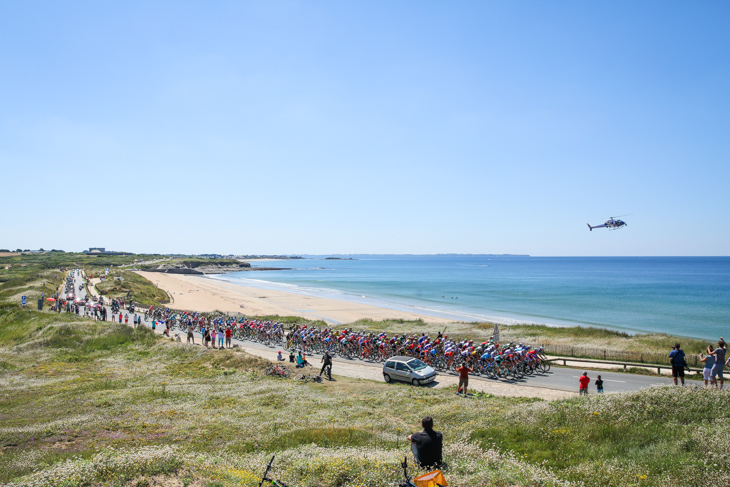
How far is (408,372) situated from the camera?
2075 cm

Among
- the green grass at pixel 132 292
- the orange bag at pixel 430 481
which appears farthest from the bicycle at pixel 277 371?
the green grass at pixel 132 292

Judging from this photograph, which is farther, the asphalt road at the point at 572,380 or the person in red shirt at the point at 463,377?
the asphalt road at the point at 572,380

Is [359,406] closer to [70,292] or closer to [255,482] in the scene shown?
[255,482]

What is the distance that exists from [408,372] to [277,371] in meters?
7.01

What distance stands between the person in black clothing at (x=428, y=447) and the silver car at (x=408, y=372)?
13107 millimetres

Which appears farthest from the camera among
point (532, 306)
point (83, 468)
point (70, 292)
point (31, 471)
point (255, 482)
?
point (532, 306)

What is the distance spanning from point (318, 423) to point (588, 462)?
768 cm

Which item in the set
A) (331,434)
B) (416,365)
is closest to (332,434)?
(331,434)

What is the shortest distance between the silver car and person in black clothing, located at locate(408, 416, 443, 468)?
13.1m

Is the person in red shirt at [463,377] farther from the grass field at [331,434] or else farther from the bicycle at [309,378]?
the bicycle at [309,378]

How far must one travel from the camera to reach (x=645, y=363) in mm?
24266

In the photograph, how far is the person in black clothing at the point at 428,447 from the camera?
747 centimetres

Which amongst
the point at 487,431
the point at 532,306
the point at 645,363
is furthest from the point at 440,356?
the point at 532,306

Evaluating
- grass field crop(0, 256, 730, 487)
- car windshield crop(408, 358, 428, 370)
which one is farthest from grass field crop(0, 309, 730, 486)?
car windshield crop(408, 358, 428, 370)
